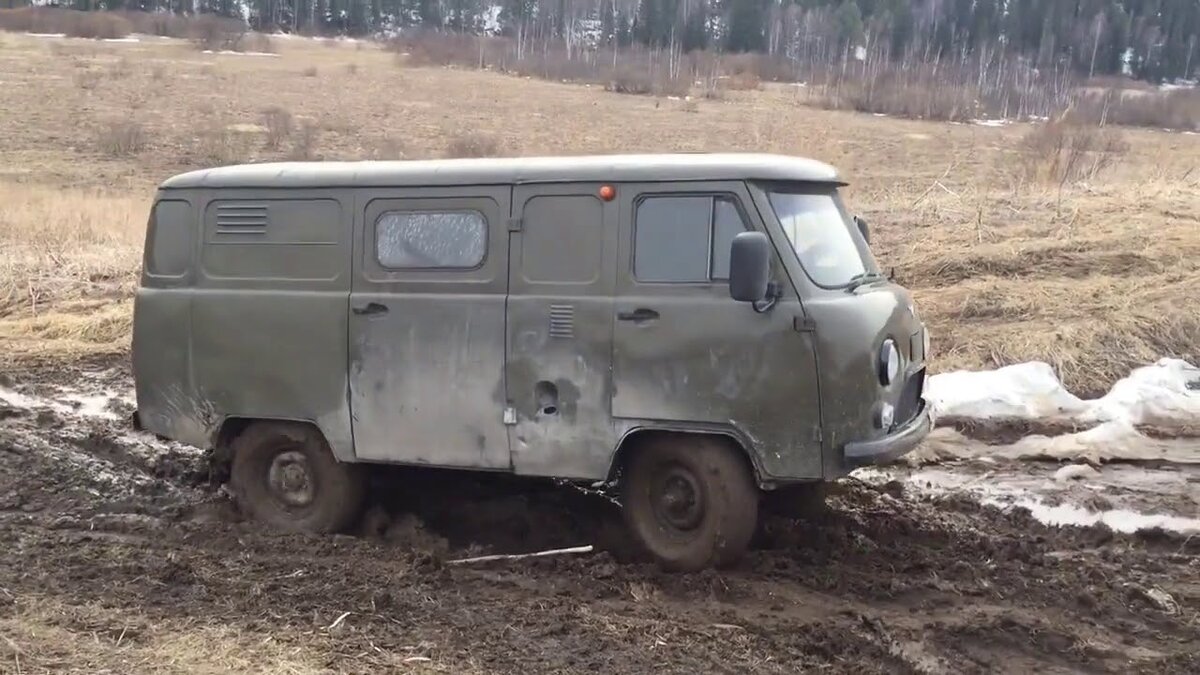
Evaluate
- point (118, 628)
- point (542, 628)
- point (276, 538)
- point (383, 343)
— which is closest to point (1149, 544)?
point (542, 628)

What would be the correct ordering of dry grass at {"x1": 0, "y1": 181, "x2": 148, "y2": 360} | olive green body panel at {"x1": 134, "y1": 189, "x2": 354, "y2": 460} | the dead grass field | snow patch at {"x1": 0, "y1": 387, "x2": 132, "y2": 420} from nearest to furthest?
olive green body panel at {"x1": 134, "y1": 189, "x2": 354, "y2": 460} < snow patch at {"x1": 0, "y1": 387, "x2": 132, "y2": 420} < the dead grass field < dry grass at {"x1": 0, "y1": 181, "x2": 148, "y2": 360}

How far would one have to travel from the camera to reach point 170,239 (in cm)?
734

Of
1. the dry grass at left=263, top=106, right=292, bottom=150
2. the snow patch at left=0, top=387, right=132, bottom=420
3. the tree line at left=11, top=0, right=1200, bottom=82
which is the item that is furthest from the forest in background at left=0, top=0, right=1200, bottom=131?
the snow patch at left=0, top=387, right=132, bottom=420

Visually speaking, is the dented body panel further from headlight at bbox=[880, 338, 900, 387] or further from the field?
the field

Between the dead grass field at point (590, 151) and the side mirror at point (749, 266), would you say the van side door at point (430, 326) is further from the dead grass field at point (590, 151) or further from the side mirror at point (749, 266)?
the dead grass field at point (590, 151)

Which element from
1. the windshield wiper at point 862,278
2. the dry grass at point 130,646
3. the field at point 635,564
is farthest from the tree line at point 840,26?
the dry grass at point 130,646

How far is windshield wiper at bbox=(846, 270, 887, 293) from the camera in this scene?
20.7ft

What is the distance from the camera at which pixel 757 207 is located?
20.0 feet

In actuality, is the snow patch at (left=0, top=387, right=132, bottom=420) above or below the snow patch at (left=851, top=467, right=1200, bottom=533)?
below

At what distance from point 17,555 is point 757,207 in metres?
4.58

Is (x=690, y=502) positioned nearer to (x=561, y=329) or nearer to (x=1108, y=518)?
(x=561, y=329)

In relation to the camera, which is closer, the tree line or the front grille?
the front grille

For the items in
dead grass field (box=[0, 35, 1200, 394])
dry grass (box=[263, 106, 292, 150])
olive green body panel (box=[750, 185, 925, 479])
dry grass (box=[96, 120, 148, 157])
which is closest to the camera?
olive green body panel (box=[750, 185, 925, 479])

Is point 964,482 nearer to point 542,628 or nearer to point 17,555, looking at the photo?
point 542,628
